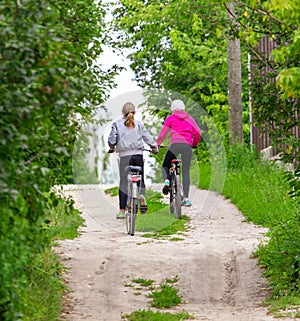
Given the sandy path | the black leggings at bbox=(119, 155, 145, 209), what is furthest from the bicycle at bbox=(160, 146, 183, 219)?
the black leggings at bbox=(119, 155, 145, 209)

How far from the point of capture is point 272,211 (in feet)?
50.3

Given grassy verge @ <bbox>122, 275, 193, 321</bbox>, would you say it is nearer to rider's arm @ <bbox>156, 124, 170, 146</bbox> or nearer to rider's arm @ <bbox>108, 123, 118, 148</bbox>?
rider's arm @ <bbox>108, 123, 118, 148</bbox>

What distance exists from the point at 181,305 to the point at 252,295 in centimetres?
85

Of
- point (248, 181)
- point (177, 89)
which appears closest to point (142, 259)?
point (248, 181)

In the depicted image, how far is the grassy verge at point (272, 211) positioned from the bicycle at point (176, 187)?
1.16m

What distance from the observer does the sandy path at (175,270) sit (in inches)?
380

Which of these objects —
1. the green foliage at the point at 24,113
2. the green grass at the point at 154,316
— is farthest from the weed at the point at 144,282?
the green foliage at the point at 24,113

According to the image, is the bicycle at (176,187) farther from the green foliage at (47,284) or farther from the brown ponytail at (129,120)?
the green foliage at (47,284)

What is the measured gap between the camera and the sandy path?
31.7ft

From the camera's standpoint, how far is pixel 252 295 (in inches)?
404

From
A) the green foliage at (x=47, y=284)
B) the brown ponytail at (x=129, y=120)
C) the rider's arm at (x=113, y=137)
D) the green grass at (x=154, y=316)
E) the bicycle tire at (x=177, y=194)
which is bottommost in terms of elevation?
the green grass at (x=154, y=316)

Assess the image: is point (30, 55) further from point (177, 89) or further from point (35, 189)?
point (177, 89)

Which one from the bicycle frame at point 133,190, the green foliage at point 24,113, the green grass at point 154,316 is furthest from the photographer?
the bicycle frame at point 133,190

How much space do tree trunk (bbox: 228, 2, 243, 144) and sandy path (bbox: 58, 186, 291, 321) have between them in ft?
36.5
